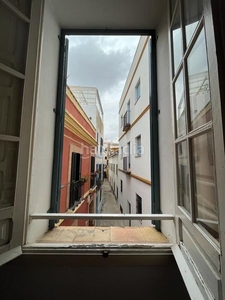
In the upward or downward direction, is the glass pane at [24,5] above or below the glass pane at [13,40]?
above

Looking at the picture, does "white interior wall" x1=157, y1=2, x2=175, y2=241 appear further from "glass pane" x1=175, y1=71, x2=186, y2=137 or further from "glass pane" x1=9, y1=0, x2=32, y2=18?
"glass pane" x1=9, y1=0, x2=32, y2=18

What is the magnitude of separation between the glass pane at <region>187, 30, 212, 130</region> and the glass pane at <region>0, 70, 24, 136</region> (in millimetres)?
942

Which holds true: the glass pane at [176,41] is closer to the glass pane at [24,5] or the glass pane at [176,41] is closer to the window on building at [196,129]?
the window on building at [196,129]

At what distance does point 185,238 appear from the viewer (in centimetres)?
76

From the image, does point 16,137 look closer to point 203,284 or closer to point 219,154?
point 219,154

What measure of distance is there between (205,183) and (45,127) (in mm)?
1108

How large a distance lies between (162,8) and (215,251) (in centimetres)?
167

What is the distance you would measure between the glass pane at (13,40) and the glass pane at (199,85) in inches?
37.3

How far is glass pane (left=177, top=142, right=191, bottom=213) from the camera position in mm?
772

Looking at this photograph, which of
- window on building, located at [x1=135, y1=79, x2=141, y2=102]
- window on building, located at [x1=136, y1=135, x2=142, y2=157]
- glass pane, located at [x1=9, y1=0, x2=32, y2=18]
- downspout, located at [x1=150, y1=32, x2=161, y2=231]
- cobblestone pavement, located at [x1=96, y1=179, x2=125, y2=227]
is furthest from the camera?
window on building, located at [x1=135, y1=79, x2=141, y2=102]

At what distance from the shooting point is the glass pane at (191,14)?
2.03 feet

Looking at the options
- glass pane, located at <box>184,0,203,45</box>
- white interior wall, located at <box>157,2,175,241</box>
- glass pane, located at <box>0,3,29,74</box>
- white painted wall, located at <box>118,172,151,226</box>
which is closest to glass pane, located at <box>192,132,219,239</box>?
white interior wall, located at <box>157,2,175,241</box>

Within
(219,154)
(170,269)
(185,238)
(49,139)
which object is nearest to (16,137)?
(49,139)

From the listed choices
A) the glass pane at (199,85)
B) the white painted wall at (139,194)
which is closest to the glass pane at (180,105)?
the glass pane at (199,85)
